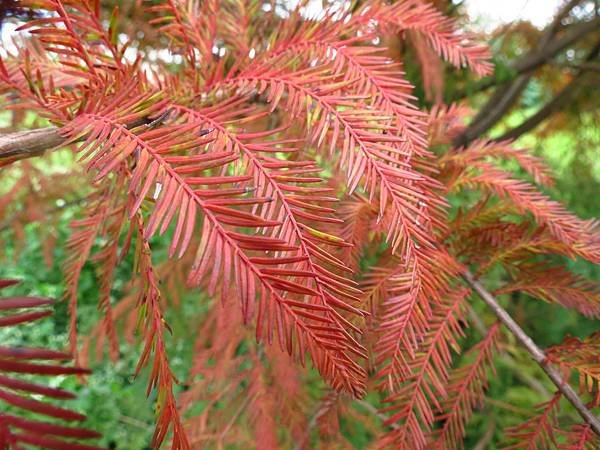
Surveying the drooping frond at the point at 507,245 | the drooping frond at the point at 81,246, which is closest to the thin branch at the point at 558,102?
the drooping frond at the point at 507,245

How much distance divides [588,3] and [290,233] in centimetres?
186

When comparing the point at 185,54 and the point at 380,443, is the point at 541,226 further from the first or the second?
the point at 185,54

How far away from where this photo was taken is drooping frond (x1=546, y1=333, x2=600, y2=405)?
1.77 ft

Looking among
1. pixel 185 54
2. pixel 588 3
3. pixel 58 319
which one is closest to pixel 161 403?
pixel 185 54

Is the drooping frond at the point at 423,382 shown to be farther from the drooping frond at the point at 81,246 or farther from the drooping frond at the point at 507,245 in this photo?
the drooping frond at the point at 81,246

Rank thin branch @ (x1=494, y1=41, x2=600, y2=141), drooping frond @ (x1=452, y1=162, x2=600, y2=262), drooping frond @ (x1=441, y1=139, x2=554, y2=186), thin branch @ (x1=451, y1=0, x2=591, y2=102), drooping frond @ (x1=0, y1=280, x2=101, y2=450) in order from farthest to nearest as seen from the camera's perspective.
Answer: thin branch @ (x1=494, y1=41, x2=600, y2=141)
thin branch @ (x1=451, y1=0, x2=591, y2=102)
drooping frond @ (x1=441, y1=139, x2=554, y2=186)
drooping frond @ (x1=452, y1=162, x2=600, y2=262)
drooping frond @ (x1=0, y1=280, x2=101, y2=450)

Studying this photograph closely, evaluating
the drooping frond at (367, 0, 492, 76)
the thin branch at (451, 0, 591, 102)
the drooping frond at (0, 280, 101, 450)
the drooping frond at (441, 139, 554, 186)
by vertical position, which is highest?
the thin branch at (451, 0, 591, 102)

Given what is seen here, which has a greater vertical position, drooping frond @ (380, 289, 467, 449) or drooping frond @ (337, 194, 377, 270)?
drooping frond @ (337, 194, 377, 270)

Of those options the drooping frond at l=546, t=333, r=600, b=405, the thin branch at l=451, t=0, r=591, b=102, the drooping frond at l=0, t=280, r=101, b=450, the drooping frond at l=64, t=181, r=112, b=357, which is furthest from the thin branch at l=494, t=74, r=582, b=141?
the drooping frond at l=0, t=280, r=101, b=450

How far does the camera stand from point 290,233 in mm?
389

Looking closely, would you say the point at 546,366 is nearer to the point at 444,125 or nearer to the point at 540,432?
the point at 540,432

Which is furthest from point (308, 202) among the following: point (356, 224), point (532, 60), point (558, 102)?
point (558, 102)

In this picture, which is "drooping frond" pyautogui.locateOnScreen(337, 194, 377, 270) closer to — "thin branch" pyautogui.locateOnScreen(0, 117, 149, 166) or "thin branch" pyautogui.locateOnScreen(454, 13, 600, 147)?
"thin branch" pyautogui.locateOnScreen(0, 117, 149, 166)

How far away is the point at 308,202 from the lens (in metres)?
0.49
